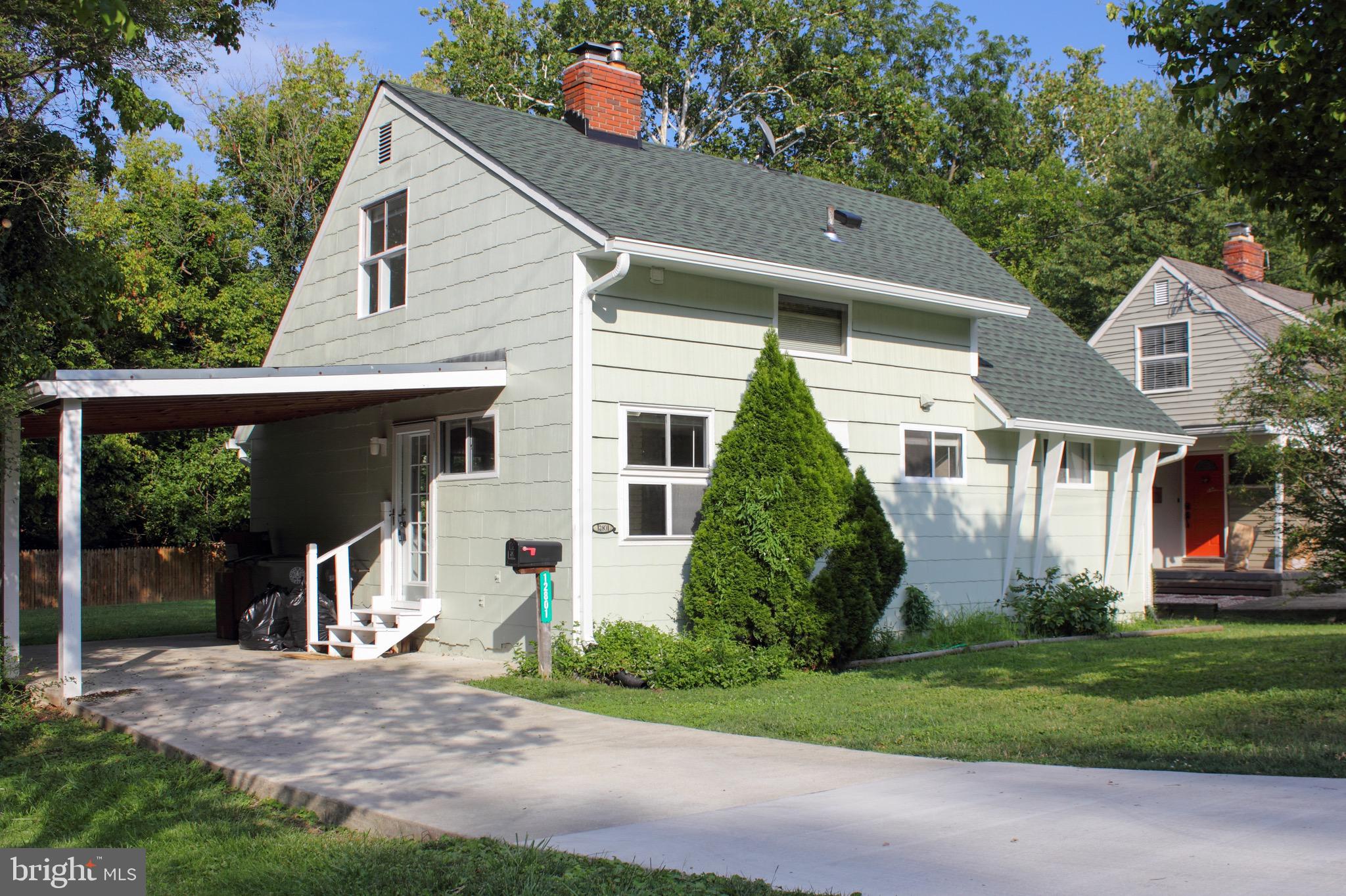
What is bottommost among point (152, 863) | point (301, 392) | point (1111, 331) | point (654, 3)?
point (152, 863)

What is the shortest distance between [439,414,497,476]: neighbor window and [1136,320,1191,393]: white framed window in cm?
1578

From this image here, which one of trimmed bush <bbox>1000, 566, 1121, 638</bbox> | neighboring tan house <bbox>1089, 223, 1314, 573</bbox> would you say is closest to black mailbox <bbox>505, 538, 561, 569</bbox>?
trimmed bush <bbox>1000, 566, 1121, 638</bbox>

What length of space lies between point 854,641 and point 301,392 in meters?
5.75

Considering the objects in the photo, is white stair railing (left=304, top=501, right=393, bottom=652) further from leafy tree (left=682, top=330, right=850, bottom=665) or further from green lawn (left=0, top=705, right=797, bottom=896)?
green lawn (left=0, top=705, right=797, bottom=896)

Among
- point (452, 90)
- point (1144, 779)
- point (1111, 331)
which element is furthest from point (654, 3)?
point (1144, 779)

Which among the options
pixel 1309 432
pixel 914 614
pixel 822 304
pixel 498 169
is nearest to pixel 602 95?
pixel 498 169

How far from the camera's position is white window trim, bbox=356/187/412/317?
43.9 feet

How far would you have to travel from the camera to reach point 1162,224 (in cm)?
3356

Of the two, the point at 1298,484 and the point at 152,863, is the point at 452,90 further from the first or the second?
the point at 152,863

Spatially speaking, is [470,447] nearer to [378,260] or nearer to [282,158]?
[378,260]

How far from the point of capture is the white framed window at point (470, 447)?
1165cm

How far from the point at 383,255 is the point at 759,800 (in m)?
9.91

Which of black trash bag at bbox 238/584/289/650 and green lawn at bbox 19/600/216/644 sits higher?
black trash bag at bbox 238/584/289/650

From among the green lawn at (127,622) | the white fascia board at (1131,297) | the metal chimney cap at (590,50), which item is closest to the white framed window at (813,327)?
the metal chimney cap at (590,50)
